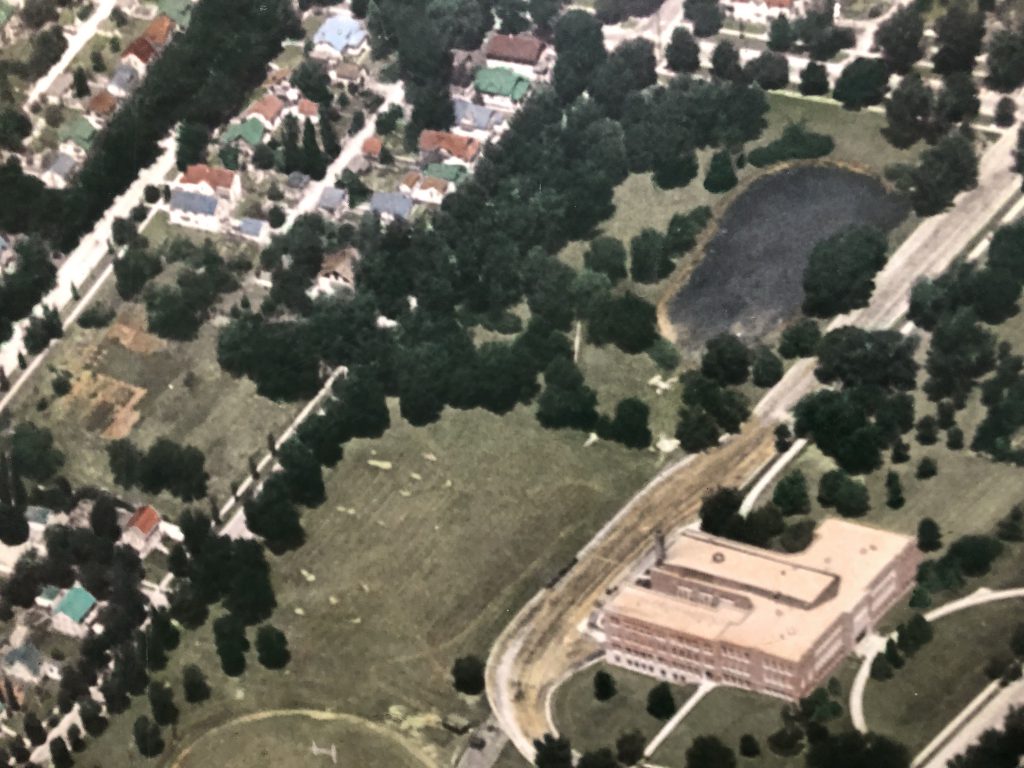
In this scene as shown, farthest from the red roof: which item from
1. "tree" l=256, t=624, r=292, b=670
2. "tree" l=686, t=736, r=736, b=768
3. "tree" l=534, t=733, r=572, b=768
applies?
"tree" l=686, t=736, r=736, b=768

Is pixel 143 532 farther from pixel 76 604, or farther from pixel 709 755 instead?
pixel 709 755

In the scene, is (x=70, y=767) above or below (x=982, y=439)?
below

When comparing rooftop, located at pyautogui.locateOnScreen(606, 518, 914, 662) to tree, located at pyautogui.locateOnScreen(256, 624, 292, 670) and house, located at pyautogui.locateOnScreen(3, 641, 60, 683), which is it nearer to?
tree, located at pyautogui.locateOnScreen(256, 624, 292, 670)

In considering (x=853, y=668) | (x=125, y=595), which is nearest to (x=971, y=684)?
(x=853, y=668)

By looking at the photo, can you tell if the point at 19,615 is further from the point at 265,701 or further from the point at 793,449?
the point at 793,449

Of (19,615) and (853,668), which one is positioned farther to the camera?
(19,615)

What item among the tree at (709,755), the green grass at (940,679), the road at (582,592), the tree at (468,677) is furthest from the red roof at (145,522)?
the green grass at (940,679)
